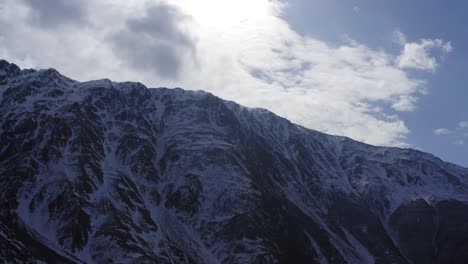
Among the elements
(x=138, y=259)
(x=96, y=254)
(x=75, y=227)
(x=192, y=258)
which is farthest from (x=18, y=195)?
(x=192, y=258)

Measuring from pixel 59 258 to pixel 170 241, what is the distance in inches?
1965

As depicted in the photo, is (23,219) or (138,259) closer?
(138,259)

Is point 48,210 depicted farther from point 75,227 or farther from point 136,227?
point 136,227

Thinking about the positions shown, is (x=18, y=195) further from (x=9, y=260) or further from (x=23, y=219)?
(x=9, y=260)

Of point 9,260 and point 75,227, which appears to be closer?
point 9,260

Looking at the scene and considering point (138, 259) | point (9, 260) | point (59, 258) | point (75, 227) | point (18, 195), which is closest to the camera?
point (9, 260)

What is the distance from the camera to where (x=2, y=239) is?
14700 cm

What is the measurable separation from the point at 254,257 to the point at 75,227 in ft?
236

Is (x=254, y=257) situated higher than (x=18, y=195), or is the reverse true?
(x=18, y=195)

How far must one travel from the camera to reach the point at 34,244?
165m

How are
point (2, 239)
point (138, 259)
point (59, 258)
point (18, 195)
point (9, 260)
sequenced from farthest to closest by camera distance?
point (18, 195) → point (138, 259) → point (59, 258) → point (2, 239) → point (9, 260)

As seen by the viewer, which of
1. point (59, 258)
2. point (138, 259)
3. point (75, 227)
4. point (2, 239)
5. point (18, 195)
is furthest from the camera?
point (18, 195)

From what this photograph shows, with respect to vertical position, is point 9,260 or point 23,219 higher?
point 23,219

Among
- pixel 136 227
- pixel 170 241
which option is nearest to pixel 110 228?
pixel 136 227
